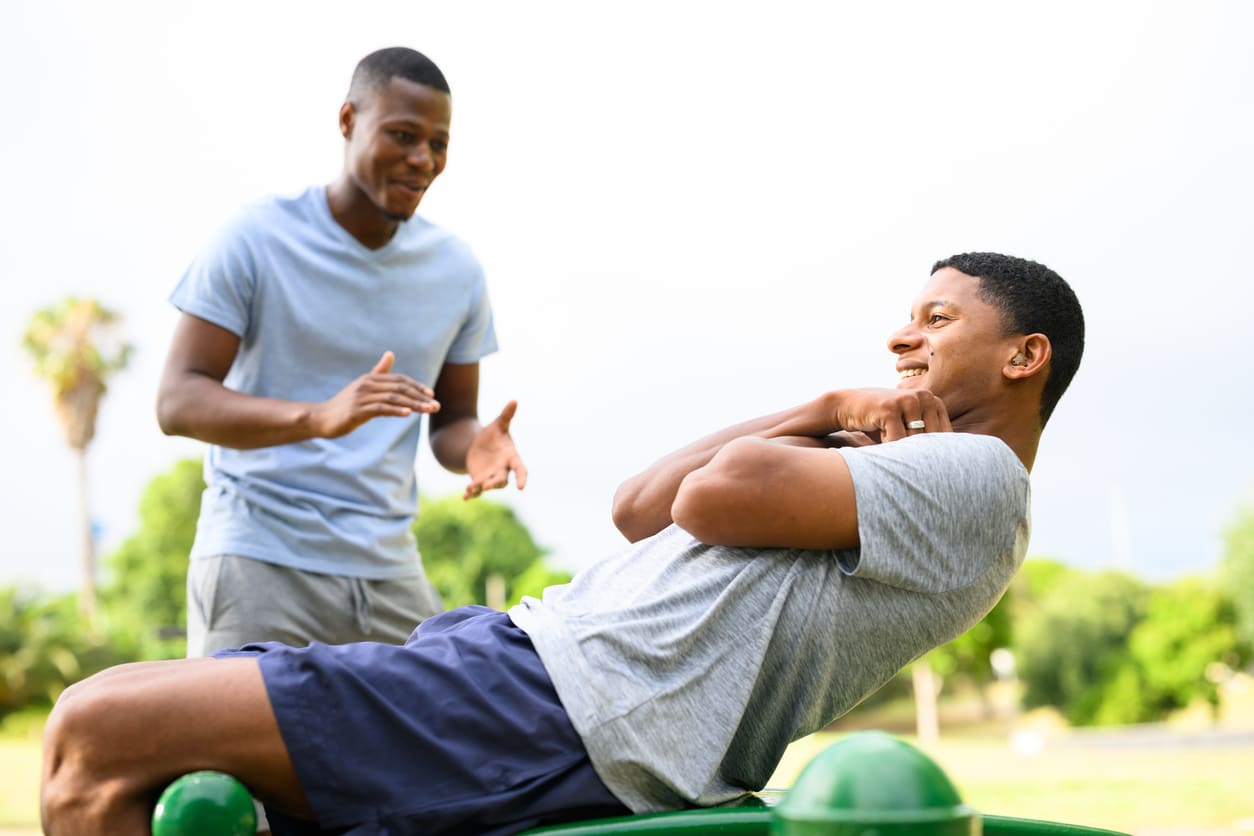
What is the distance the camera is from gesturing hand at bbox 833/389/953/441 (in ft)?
7.54

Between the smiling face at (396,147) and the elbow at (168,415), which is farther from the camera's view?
the smiling face at (396,147)

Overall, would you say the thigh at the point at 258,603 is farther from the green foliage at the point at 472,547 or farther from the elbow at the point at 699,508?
the green foliage at the point at 472,547

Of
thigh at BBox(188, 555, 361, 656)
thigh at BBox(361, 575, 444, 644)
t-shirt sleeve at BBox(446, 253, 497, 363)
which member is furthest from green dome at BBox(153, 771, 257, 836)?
t-shirt sleeve at BBox(446, 253, 497, 363)

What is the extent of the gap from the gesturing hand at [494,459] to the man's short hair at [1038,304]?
1211mm

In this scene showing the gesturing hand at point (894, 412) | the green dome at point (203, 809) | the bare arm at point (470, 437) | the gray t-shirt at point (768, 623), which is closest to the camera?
the green dome at point (203, 809)

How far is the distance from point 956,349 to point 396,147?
5.98 ft

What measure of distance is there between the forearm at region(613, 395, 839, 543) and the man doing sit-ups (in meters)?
0.16

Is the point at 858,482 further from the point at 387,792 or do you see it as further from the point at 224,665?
the point at 224,665

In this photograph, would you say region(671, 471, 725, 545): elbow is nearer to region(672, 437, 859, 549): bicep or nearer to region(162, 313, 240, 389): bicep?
region(672, 437, 859, 549): bicep

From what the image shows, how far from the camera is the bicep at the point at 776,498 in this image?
204 cm

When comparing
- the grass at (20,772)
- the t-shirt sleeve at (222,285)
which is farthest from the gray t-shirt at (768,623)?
the grass at (20,772)

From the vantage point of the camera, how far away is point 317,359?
3611 millimetres

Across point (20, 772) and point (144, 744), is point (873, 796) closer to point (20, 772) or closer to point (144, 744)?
point (144, 744)

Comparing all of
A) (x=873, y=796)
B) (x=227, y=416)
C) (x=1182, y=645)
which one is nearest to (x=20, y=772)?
(x=227, y=416)
